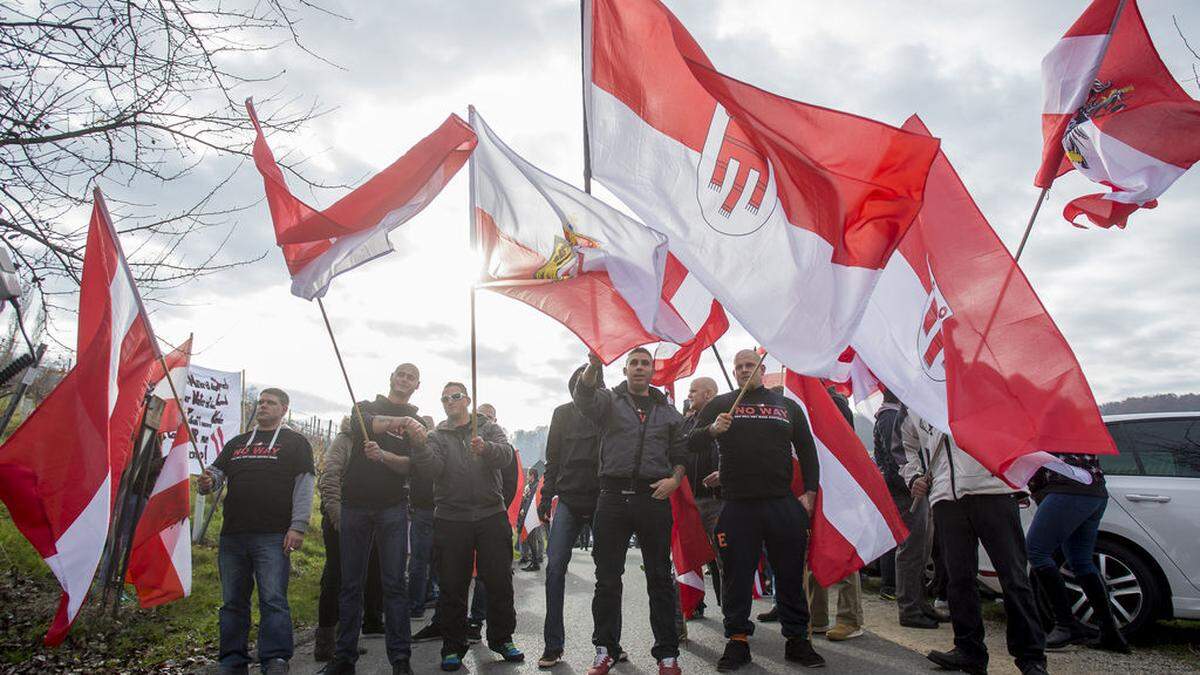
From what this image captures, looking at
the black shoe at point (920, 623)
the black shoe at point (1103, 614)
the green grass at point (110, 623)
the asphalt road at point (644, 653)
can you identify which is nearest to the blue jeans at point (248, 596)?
the asphalt road at point (644, 653)

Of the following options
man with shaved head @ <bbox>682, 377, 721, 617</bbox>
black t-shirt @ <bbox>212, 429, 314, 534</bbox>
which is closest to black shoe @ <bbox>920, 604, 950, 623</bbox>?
man with shaved head @ <bbox>682, 377, 721, 617</bbox>

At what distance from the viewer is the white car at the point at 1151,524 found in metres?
5.50

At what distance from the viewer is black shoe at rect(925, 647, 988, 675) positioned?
15.3 feet

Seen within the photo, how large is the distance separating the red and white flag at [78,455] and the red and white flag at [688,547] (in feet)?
12.9

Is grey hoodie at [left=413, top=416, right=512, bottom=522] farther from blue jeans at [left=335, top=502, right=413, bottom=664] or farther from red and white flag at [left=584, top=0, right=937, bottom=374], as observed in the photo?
red and white flag at [left=584, top=0, right=937, bottom=374]

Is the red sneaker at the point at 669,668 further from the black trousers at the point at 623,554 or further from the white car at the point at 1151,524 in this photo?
the white car at the point at 1151,524

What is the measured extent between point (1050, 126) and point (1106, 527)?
3083 mm

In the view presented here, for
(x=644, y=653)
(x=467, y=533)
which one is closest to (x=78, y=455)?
(x=467, y=533)

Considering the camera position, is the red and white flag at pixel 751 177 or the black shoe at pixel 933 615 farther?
the black shoe at pixel 933 615

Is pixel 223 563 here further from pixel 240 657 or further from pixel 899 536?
pixel 899 536

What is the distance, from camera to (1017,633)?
178 inches

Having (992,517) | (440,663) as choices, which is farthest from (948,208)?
(440,663)

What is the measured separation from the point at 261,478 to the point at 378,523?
34.7 inches

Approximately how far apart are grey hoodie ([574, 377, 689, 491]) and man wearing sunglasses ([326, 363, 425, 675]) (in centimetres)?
128
